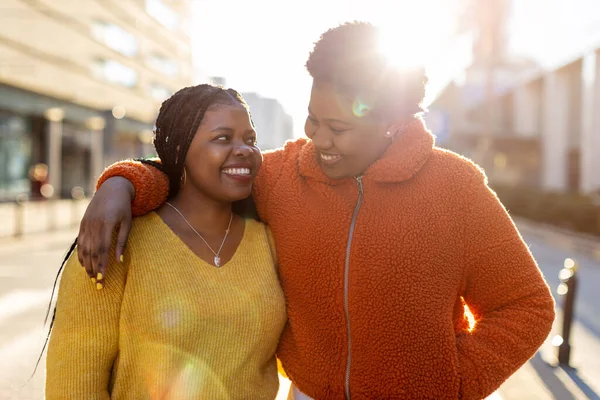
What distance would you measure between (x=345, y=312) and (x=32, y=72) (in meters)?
29.0

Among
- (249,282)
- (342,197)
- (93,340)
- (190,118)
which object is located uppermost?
(190,118)

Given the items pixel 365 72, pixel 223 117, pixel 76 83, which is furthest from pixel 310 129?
pixel 76 83

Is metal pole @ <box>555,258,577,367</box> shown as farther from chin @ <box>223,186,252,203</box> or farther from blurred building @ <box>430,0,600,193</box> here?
blurred building @ <box>430,0,600,193</box>

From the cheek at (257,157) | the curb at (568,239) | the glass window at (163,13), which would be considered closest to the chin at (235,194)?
the cheek at (257,157)

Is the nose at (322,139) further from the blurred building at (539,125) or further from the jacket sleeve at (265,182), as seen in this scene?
the blurred building at (539,125)

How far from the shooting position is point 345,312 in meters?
2.03

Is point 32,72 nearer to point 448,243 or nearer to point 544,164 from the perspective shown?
point 544,164

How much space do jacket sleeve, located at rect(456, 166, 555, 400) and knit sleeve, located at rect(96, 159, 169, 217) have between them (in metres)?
1.11

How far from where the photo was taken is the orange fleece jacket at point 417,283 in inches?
76.9

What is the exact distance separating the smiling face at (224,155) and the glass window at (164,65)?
141 ft

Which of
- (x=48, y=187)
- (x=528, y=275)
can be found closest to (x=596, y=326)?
(x=528, y=275)

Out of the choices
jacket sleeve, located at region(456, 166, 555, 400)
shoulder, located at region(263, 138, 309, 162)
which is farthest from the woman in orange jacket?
shoulder, located at region(263, 138, 309, 162)

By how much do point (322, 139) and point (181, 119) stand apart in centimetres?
59

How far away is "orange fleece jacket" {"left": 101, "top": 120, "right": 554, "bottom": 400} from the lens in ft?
6.41
